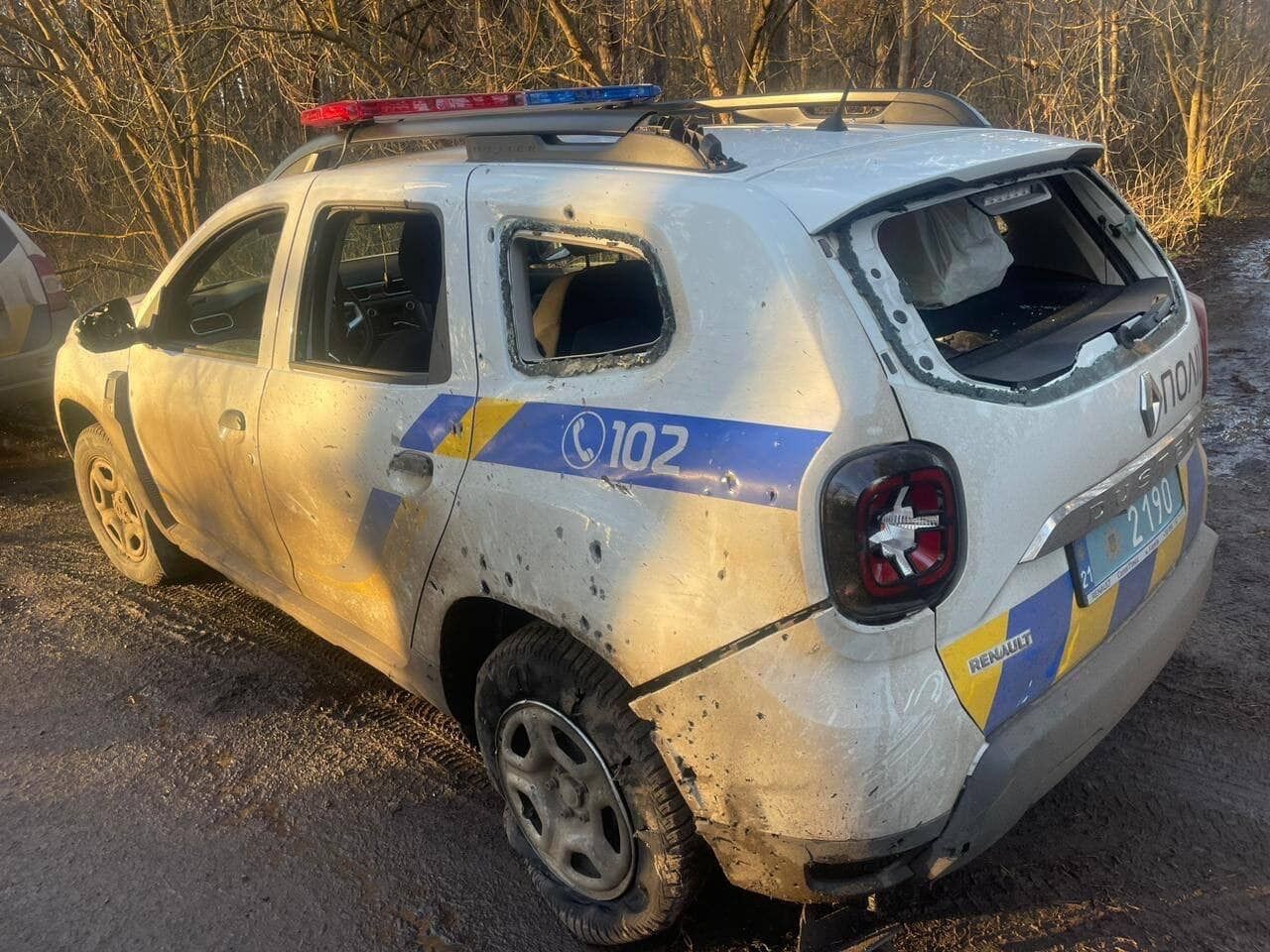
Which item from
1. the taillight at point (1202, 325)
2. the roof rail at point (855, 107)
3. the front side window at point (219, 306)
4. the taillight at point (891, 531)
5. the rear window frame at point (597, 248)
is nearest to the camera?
the taillight at point (891, 531)

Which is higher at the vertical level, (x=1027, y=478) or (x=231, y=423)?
(x=1027, y=478)

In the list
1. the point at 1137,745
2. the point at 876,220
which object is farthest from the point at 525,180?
the point at 1137,745

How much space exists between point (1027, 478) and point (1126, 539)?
1.57ft

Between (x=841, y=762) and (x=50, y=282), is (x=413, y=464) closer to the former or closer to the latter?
(x=841, y=762)

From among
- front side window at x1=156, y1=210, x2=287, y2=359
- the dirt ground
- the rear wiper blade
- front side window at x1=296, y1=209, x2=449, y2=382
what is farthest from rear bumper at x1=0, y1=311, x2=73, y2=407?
the rear wiper blade

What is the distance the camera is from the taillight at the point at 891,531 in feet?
5.63

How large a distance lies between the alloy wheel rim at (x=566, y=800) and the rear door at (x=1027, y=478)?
0.85 metres

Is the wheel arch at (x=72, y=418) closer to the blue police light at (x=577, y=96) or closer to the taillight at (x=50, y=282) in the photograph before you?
the taillight at (x=50, y=282)

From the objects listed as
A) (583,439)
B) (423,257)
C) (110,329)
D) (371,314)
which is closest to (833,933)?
(583,439)

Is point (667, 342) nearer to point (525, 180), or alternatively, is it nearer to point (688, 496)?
point (688, 496)

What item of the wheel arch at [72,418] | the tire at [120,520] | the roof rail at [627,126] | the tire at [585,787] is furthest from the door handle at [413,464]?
the wheel arch at [72,418]

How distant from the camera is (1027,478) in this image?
187cm

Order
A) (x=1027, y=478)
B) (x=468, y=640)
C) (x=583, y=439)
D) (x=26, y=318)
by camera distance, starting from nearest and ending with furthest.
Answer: (x=1027, y=478) < (x=583, y=439) < (x=468, y=640) < (x=26, y=318)

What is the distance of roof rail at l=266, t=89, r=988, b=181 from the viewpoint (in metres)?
2.14
